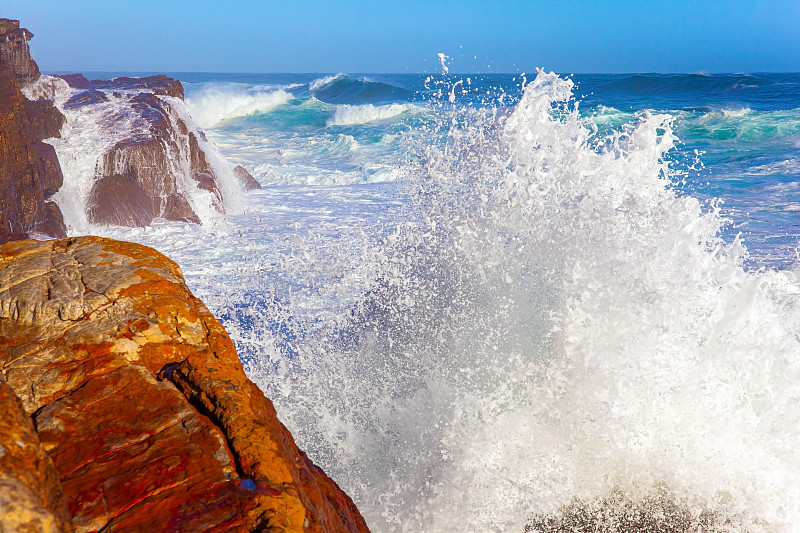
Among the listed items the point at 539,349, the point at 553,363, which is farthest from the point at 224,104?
the point at 553,363

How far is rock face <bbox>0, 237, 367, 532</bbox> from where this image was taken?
1308 millimetres

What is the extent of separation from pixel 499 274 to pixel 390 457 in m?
1.81

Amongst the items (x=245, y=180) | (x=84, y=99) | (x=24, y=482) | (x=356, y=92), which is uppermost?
(x=356, y=92)

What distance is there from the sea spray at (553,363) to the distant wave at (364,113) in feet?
69.5

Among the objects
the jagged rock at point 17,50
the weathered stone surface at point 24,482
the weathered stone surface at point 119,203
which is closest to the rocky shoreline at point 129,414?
the weathered stone surface at point 24,482

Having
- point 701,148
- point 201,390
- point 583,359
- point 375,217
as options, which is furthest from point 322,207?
point 701,148

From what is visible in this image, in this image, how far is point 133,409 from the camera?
5.48ft

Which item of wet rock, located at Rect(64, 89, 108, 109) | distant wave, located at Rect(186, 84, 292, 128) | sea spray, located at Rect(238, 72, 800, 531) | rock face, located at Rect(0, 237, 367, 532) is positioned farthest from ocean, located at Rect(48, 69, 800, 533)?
distant wave, located at Rect(186, 84, 292, 128)

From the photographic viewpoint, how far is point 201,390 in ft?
5.75

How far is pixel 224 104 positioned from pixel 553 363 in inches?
1093

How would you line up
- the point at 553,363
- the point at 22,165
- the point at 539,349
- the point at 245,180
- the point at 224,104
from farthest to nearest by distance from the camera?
1. the point at 224,104
2. the point at 245,180
3. the point at 22,165
4. the point at 539,349
5. the point at 553,363

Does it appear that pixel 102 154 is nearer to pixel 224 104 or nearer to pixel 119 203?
pixel 119 203

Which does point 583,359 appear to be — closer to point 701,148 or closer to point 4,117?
point 4,117

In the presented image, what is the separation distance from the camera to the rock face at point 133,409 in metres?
1.31
